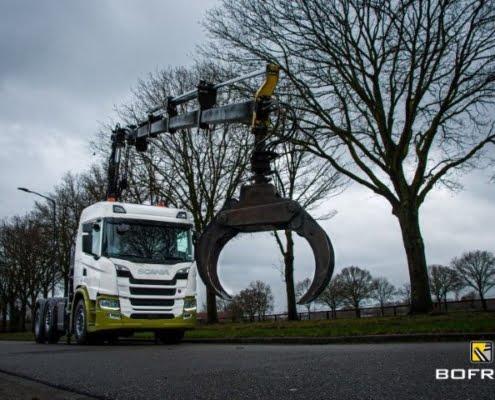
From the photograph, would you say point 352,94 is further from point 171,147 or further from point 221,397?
point 221,397

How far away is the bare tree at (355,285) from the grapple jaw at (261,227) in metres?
66.2

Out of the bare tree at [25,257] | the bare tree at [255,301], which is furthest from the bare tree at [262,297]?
the bare tree at [25,257]

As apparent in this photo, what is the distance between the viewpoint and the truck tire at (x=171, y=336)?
48.9 feet

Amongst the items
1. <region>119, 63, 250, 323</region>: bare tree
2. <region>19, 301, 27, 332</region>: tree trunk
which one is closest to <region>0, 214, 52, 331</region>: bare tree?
<region>19, 301, 27, 332</region>: tree trunk

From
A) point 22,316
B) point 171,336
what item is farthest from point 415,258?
point 22,316

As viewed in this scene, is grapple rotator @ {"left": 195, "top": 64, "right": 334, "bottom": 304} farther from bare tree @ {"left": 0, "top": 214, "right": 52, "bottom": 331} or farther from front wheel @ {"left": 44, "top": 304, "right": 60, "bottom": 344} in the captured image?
bare tree @ {"left": 0, "top": 214, "right": 52, "bottom": 331}

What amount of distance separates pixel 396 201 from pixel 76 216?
943 inches

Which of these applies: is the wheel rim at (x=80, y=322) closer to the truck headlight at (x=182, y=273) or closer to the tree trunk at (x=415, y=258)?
the truck headlight at (x=182, y=273)

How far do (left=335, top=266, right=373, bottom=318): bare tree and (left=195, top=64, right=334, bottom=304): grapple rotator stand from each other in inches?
2605

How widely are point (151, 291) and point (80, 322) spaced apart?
2.57 metres

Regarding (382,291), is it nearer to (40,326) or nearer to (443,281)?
(443,281)

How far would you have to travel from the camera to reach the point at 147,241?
14.2m

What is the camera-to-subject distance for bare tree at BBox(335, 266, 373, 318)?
6969cm

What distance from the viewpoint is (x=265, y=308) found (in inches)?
2901
